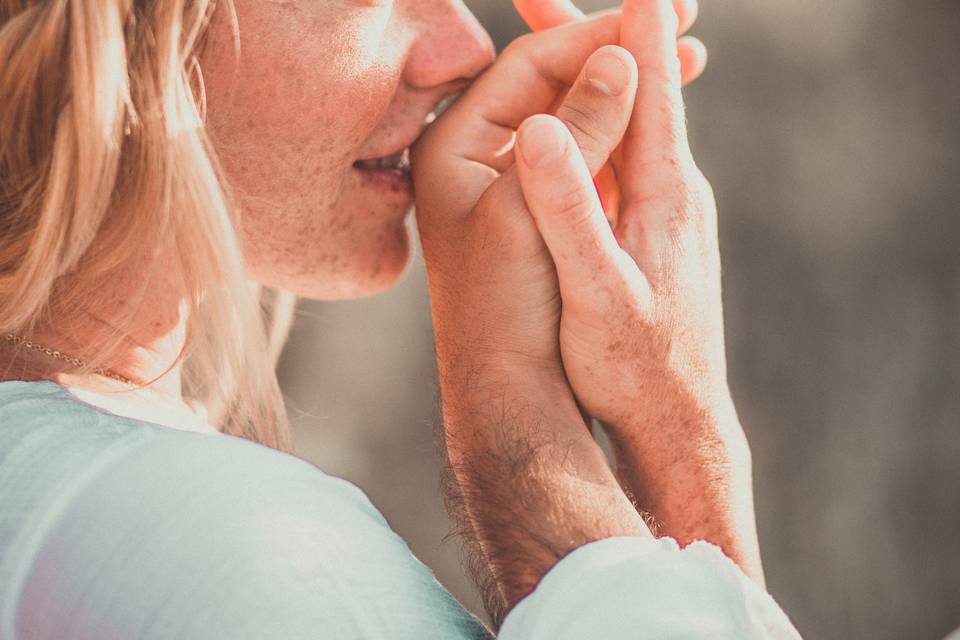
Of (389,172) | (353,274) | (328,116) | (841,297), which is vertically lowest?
(841,297)

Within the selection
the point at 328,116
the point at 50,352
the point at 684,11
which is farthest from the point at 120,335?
the point at 684,11

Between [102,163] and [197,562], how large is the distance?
15.3 inches

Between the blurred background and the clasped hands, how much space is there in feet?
6.04

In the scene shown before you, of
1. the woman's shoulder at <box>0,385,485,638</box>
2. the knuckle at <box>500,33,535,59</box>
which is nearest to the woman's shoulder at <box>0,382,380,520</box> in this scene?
the woman's shoulder at <box>0,385,485,638</box>

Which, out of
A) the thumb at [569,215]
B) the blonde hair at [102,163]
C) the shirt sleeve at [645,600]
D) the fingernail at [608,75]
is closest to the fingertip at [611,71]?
the fingernail at [608,75]

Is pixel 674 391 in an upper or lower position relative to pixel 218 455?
lower

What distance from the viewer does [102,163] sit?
855 mm

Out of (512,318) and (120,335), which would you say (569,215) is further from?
(120,335)

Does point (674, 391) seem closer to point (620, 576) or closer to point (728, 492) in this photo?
point (728, 492)

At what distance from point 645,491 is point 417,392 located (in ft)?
6.20

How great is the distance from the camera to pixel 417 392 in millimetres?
2951

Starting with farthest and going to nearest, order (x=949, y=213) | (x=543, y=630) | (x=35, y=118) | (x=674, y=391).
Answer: (x=949, y=213) → (x=674, y=391) → (x=35, y=118) → (x=543, y=630)

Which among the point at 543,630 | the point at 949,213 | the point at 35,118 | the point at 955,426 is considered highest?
the point at 35,118

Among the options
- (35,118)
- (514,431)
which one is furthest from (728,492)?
(35,118)
